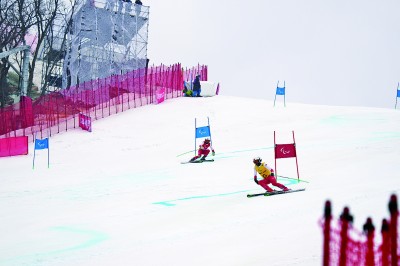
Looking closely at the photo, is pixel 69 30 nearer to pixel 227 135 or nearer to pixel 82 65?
pixel 82 65

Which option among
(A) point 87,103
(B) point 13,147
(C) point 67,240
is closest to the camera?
(C) point 67,240

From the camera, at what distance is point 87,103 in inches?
1275

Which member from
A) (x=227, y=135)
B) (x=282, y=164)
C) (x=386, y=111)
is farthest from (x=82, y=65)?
(x=282, y=164)

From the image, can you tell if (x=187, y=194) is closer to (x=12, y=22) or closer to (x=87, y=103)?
(x=87, y=103)

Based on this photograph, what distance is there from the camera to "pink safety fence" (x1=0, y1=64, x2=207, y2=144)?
27.6m

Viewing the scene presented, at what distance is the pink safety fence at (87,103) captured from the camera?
2761 cm

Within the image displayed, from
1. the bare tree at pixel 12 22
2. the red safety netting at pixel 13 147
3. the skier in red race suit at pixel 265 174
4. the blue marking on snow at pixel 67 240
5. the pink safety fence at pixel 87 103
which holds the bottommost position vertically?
the blue marking on snow at pixel 67 240

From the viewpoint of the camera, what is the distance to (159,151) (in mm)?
21547

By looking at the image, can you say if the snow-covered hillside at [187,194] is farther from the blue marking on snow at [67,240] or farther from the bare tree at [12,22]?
the bare tree at [12,22]

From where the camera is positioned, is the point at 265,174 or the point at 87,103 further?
the point at 87,103

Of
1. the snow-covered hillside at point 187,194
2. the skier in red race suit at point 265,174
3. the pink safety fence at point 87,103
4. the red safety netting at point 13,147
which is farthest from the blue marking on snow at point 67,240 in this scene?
the pink safety fence at point 87,103

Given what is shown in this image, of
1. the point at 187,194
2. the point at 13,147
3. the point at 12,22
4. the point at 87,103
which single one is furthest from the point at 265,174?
the point at 12,22

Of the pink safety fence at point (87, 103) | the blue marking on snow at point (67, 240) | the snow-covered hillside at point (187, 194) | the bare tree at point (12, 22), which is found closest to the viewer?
the snow-covered hillside at point (187, 194)

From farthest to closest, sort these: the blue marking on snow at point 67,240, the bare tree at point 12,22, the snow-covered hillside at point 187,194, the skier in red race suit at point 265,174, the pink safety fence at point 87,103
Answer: the bare tree at point 12,22
the pink safety fence at point 87,103
the skier in red race suit at point 265,174
the blue marking on snow at point 67,240
the snow-covered hillside at point 187,194
